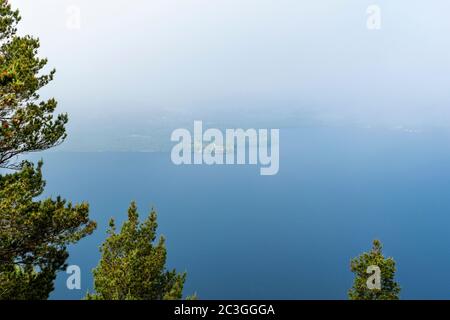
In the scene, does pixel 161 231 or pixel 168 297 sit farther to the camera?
pixel 161 231

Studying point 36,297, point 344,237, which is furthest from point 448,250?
point 36,297

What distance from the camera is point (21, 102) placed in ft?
33.0

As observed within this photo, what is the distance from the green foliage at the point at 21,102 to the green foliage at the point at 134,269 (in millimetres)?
4143

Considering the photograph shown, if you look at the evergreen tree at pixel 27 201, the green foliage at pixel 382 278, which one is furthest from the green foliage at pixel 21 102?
the green foliage at pixel 382 278

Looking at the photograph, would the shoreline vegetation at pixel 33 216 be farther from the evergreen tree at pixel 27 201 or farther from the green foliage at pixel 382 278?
the green foliage at pixel 382 278

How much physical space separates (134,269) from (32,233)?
3241mm

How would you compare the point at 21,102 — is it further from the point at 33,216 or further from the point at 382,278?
the point at 382,278

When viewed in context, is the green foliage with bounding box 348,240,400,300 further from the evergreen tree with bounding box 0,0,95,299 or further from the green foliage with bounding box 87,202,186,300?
the evergreen tree with bounding box 0,0,95,299

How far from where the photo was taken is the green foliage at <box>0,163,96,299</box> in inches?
376

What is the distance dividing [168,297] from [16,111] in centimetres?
691

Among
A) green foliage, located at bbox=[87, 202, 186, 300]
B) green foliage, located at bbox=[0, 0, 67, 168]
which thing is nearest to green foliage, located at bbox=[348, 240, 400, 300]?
green foliage, located at bbox=[87, 202, 186, 300]

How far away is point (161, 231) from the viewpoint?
171000 mm

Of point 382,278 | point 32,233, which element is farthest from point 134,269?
point 382,278
